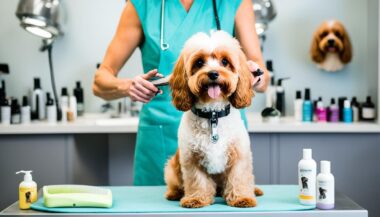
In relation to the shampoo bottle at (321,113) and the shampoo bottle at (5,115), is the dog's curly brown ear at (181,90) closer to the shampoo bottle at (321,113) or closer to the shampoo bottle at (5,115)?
the shampoo bottle at (321,113)

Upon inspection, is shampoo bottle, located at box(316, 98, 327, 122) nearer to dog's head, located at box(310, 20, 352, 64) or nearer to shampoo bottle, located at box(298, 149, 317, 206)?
dog's head, located at box(310, 20, 352, 64)

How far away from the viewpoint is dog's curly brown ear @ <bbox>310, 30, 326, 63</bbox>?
3498 mm

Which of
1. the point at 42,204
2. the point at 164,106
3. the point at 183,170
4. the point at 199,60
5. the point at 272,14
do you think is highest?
the point at 272,14

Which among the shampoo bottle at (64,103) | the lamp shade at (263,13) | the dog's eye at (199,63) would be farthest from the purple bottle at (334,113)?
the dog's eye at (199,63)

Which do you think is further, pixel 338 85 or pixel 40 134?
pixel 338 85

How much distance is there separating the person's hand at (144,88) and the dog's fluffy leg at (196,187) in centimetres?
27

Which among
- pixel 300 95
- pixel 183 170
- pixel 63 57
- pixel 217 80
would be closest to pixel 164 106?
pixel 183 170

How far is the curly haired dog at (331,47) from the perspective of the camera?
3.43m

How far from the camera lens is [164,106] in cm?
209

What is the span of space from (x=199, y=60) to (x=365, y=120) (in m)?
2.18

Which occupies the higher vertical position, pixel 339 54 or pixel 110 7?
pixel 110 7

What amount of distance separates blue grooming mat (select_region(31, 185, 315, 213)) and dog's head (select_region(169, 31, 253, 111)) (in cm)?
30

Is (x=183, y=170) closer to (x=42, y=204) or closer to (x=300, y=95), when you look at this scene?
(x=42, y=204)

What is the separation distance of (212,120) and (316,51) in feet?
7.11
